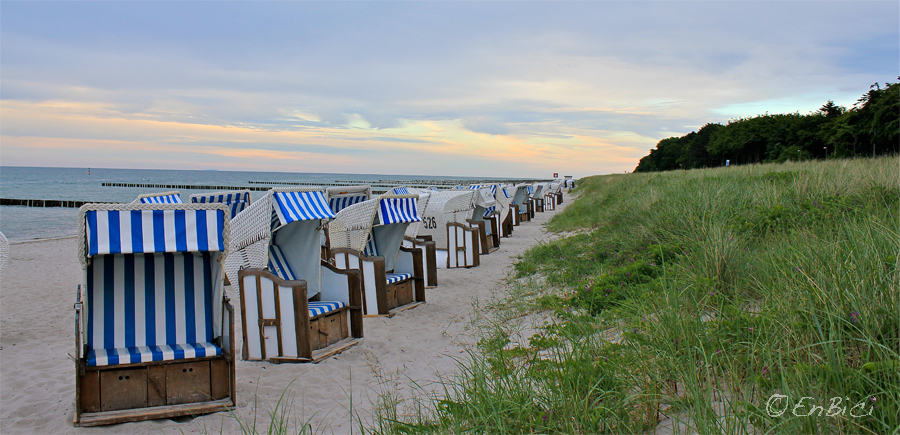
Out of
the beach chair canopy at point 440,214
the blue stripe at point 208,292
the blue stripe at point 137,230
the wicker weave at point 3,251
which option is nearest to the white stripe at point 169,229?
the blue stripe at point 137,230

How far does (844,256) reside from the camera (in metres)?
3.13

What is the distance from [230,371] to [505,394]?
2.39 metres

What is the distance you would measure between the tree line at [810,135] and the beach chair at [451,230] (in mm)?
16305

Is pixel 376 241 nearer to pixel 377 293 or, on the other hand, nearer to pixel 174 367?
pixel 377 293

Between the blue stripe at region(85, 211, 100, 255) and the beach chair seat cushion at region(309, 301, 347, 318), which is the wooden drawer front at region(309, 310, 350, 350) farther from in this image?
the blue stripe at region(85, 211, 100, 255)

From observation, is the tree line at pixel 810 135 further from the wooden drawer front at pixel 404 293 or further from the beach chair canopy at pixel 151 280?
the beach chair canopy at pixel 151 280

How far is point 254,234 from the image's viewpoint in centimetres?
504

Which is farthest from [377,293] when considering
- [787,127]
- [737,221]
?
[787,127]

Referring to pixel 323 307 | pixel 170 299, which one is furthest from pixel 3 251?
pixel 323 307

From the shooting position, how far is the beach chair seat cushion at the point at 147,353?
3857mm

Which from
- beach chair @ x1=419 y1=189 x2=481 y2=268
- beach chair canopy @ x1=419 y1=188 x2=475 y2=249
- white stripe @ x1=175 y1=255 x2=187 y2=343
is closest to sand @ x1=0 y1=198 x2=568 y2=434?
white stripe @ x1=175 y1=255 x2=187 y2=343

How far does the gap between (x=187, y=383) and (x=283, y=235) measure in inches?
84.7

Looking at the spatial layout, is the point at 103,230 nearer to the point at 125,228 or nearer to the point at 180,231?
the point at 125,228

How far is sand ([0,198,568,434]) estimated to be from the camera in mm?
3773
